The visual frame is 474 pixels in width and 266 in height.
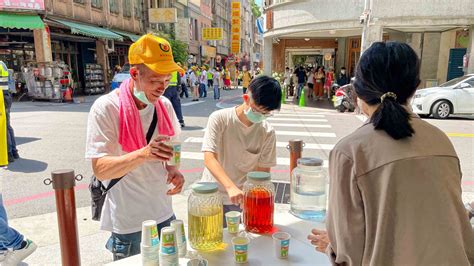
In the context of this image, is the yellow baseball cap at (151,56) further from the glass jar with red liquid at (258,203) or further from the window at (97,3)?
the window at (97,3)

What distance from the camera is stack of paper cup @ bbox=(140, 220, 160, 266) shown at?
1.68 m

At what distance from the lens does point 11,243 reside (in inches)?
123

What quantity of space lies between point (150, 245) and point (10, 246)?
2.19 metres

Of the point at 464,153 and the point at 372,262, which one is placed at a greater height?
the point at 372,262

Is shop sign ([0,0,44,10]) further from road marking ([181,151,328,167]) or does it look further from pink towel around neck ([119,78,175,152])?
pink towel around neck ([119,78,175,152])

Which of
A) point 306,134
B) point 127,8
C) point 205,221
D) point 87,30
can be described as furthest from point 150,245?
point 127,8

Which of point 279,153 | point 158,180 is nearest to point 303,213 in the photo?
point 158,180

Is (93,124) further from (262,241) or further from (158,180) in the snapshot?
(262,241)

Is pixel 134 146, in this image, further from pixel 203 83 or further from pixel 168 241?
pixel 203 83

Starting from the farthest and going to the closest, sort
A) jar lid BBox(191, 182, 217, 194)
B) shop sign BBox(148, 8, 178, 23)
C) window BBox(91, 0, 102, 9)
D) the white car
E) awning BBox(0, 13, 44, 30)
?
shop sign BBox(148, 8, 178, 23) < window BBox(91, 0, 102, 9) < awning BBox(0, 13, 44, 30) < the white car < jar lid BBox(191, 182, 217, 194)

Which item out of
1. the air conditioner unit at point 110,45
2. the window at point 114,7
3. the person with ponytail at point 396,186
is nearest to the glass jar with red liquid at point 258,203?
the person with ponytail at point 396,186

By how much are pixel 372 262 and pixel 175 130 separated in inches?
60.9

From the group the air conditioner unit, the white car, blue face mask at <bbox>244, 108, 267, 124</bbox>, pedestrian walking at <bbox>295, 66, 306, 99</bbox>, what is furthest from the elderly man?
the air conditioner unit

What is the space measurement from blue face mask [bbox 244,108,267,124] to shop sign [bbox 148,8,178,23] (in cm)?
2458
